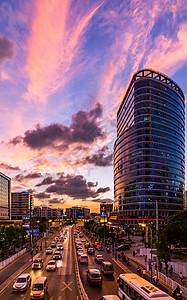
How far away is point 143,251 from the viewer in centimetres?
6372

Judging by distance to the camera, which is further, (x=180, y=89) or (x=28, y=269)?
(x=180, y=89)

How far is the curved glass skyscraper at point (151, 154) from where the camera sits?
500ft

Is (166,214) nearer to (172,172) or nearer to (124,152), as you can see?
(172,172)

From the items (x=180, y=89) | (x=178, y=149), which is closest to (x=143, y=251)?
(x=178, y=149)

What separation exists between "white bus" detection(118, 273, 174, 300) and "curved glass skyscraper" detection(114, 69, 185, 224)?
394ft

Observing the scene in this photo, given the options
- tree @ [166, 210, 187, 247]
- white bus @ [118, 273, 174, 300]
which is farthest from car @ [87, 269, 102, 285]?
tree @ [166, 210, 187, 247]

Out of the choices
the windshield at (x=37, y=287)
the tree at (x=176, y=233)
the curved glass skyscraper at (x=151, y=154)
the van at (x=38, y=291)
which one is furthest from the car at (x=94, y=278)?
the curved glass skyscraper at (x=151, y=154)

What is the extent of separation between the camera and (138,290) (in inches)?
830

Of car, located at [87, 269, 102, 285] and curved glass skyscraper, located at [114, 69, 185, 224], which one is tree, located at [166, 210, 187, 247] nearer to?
car, located at [87, 269, 102, 285]

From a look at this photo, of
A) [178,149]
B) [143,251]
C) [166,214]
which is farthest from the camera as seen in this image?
[178,149]

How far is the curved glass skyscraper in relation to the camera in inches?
5999

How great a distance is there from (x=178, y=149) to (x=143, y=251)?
389ft

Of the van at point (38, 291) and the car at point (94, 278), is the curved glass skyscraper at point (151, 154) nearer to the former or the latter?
the car at point (94, 278)

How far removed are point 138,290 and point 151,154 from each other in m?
137
